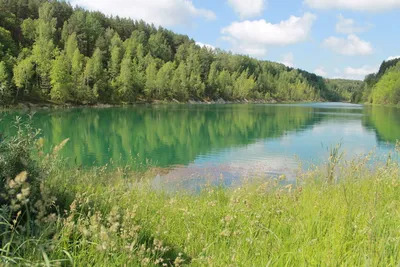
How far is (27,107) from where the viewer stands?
57156mm

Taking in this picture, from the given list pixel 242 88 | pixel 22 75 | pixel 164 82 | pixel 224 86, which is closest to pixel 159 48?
pixel 224 86

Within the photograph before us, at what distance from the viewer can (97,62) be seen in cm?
8300

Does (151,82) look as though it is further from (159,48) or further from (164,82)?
(159,48)

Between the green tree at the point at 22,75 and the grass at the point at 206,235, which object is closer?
the grass at the point at 206,235

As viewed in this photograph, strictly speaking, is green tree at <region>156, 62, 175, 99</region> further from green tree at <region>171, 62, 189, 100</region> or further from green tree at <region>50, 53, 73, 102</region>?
green tree at <region>50, 53, 73, 102</region>

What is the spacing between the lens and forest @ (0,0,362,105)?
67.7 m

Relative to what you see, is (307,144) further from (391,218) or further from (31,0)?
(31,0)

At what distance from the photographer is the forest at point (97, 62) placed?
67.7 metres

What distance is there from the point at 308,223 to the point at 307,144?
24.7 m

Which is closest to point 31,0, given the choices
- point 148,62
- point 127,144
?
point 148,62

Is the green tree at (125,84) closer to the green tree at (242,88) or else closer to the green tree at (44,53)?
the green tree at (44,53)

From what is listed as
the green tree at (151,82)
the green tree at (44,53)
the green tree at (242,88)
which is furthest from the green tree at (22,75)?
the green tree at (242,88)

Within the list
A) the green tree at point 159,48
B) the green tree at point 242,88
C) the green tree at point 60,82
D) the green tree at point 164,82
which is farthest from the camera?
the green tree at point 242,88

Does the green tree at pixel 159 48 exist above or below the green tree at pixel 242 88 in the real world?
above
